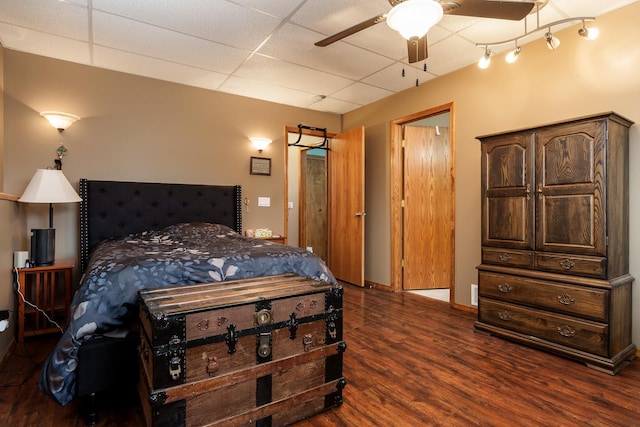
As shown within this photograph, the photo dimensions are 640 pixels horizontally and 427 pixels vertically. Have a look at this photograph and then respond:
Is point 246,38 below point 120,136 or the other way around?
the other way around

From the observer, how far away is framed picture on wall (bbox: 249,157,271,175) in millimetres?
4379

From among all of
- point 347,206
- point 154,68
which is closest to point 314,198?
point 347,206

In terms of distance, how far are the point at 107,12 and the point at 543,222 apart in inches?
143

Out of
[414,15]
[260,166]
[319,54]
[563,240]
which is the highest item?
[319,54]

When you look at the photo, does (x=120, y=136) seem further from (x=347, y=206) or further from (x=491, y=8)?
(x=491, y=8)

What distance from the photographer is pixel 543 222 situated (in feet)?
8.11

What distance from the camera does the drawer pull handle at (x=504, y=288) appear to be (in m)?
2.64

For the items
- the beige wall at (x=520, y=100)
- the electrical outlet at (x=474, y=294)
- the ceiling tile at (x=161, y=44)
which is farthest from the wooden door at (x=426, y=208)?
the ceiling tile at (x=161, y=44)

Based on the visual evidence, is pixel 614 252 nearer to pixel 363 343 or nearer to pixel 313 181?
pixel 363 343

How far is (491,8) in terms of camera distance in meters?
1.82

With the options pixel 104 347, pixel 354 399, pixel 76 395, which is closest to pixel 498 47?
pixel 354 399

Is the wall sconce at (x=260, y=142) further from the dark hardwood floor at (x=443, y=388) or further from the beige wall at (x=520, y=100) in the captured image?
the dark hardwood floor at (x=443, y=388)

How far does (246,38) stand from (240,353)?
256cm

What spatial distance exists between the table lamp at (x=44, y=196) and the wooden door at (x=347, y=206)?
3.13m
